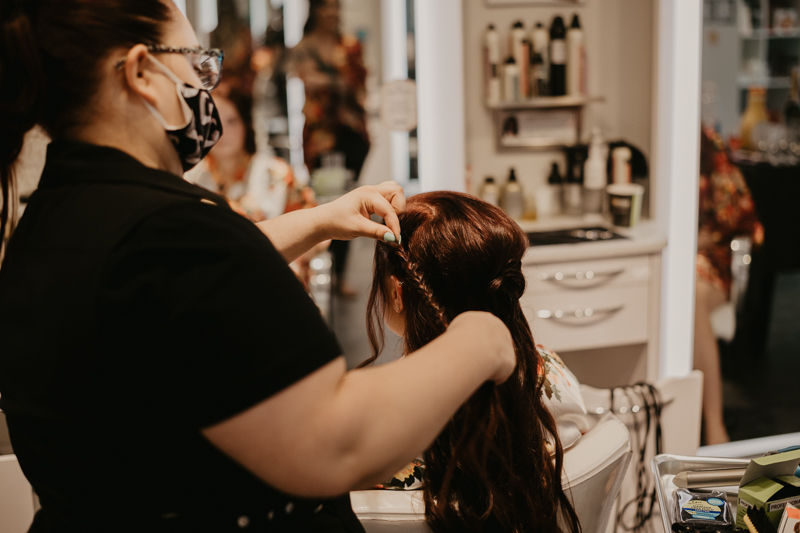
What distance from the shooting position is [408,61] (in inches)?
90.5

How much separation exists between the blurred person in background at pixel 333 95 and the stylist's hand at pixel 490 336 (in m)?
1.68

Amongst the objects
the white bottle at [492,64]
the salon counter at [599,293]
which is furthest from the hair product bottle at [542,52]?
the salon counter at [599,293]

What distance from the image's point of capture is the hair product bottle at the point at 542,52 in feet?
8.25

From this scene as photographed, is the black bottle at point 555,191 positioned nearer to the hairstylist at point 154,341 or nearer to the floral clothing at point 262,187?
the floral clothing at point 262,187

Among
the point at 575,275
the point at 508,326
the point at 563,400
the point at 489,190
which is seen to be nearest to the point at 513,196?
the point at 489,190

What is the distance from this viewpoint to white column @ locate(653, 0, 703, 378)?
89.5 inches

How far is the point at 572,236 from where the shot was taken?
235cm

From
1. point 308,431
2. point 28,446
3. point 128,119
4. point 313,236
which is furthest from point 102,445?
point 313,236

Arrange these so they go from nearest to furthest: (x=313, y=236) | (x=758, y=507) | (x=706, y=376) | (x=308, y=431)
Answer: (x=308, y=431) → (x=758, y=507) → (x=313, y=236) → (x=706, y=376)

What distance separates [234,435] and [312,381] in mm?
80

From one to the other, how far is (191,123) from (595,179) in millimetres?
2122

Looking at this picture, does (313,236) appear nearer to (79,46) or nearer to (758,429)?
(79,46)

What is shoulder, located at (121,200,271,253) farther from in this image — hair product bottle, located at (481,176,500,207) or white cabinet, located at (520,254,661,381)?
hair product bottle, located at (481,176,500,207)

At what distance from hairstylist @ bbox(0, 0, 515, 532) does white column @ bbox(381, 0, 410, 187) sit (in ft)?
5.44
